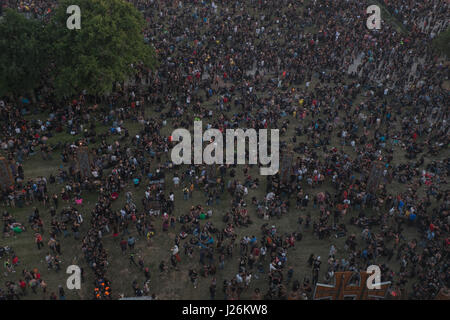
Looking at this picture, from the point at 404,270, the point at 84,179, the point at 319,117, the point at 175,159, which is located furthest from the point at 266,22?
the point at 404,270

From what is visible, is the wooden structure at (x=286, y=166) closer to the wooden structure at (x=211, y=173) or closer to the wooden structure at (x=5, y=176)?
the wooden structure at (x=211, y=173)

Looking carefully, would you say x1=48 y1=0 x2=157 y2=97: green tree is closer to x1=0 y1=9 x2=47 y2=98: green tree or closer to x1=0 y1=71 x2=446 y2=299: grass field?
x1=0 y1=9 x2=47 y2=98: green tree

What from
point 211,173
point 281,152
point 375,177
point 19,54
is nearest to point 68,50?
point 19,54

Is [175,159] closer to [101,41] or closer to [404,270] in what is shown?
[101,41]

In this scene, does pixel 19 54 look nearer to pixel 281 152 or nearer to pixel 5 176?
pixel 5 176

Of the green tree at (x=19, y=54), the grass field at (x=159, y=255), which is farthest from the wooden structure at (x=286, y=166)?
the green tree at (x=19, y=54)

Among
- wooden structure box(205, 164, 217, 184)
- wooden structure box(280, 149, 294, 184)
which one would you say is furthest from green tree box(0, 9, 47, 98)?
wooden structure box(280, 149, 294, 184)
